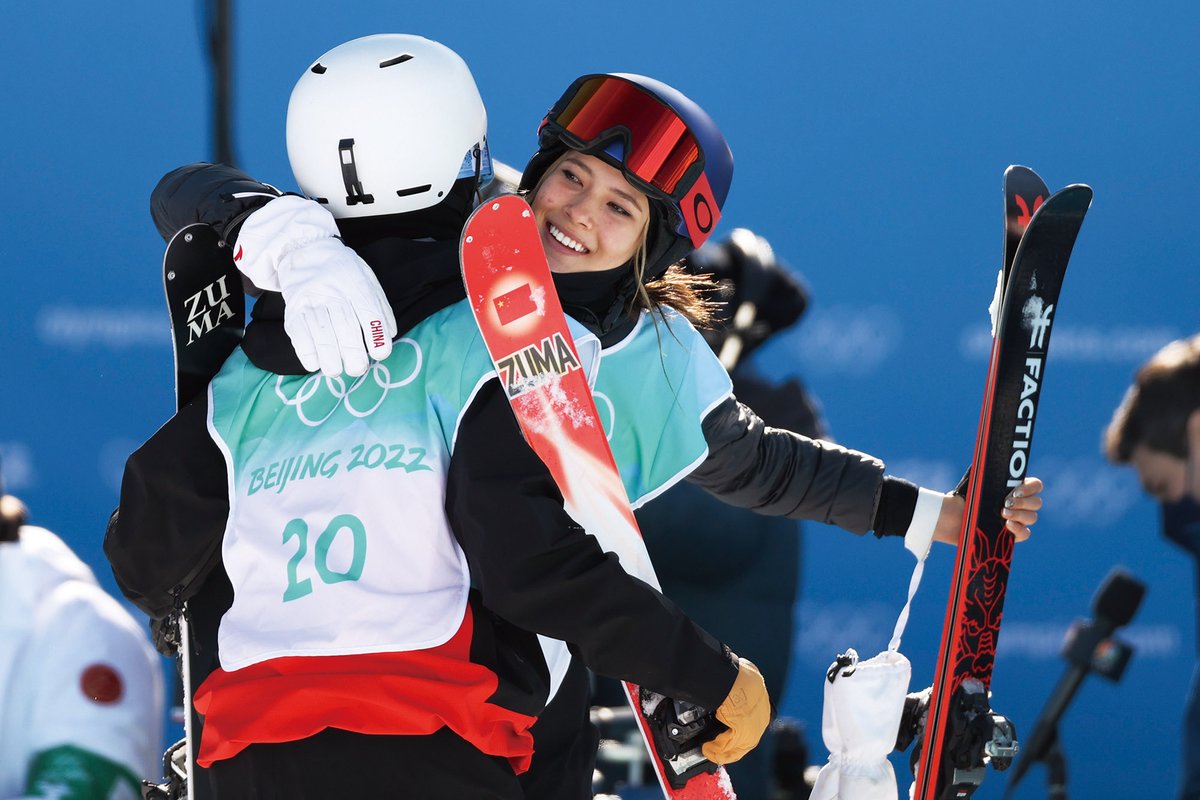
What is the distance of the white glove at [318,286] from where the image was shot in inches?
69.3

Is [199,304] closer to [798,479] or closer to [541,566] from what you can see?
[541,566]

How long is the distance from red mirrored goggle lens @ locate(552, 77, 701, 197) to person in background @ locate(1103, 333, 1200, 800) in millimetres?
2175

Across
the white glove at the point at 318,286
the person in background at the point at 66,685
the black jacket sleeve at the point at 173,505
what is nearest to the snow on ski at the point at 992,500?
the white glove at the point at 318,286

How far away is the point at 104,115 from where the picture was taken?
3.89 meters

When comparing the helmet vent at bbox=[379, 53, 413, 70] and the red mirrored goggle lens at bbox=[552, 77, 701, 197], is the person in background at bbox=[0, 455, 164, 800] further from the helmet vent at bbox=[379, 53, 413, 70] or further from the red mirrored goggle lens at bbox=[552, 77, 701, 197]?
the helmet vent at bbox=[379, 53, 413, 70]

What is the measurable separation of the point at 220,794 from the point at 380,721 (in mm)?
260

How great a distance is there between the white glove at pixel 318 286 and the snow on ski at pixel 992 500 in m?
1.24

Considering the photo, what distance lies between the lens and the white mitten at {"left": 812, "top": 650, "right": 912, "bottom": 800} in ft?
7.85

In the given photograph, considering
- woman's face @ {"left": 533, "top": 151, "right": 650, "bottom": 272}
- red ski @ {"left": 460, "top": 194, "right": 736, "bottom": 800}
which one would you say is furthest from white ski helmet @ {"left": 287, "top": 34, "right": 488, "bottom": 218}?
woman's face @ {"left": 533, "top": 151, "right": 650, "bottom": 272}

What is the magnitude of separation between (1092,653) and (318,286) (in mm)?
3077

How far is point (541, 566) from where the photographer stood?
5.62 feet

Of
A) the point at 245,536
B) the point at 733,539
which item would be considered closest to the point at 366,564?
the point at 245,536

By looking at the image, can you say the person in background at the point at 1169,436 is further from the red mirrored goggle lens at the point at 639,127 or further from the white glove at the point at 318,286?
the white glove at the point at 318,286

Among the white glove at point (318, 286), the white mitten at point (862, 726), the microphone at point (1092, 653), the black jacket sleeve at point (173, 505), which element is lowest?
the microphone at point (1092, 653)
